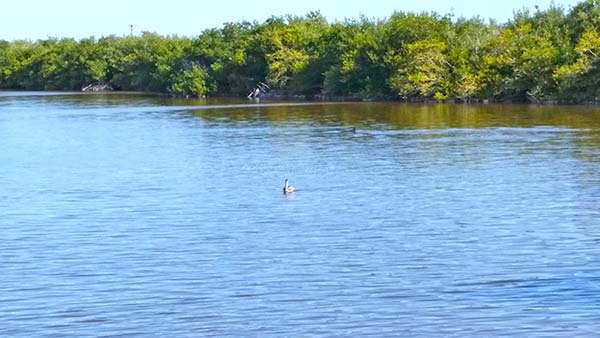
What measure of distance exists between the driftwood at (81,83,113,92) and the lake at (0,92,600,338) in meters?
73.8

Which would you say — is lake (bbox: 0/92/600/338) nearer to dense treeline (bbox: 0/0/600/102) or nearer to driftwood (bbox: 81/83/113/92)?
dense treeline (bbox: 0/0/600/102)

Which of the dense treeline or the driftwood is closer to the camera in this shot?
the dense treeline

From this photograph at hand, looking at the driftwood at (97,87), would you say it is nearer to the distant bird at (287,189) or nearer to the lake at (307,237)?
the lake at (307,237)

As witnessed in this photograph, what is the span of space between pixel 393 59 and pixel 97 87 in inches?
1998

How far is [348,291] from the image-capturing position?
1780cm

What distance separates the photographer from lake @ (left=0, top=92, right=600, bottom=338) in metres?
16.2

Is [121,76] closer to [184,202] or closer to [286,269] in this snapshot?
[184,202]

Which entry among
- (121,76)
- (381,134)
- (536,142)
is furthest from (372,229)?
(121,76)

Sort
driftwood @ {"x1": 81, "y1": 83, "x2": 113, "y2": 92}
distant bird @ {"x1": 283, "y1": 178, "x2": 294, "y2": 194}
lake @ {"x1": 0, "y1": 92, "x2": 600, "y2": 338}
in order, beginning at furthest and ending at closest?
driftwood @ {"x1": 81, "y1": 83, "x2": 113, "y2": 92}
distant bird @ {"x1": 283, "y1": 178, "x2": 294, "y2": 194}
lake @ {"x1": 0, "y1": 92, "x2": 600, "y2": 338}

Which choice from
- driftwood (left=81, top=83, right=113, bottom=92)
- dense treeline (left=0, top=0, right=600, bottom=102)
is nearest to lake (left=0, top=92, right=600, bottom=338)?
dense treeline (left=0, top=0, right=600, bottom=102)

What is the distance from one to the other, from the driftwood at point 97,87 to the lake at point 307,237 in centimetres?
7381

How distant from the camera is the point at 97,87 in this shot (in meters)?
120

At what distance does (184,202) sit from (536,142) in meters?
19.3

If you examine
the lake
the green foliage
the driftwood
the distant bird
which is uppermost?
the green foliage
